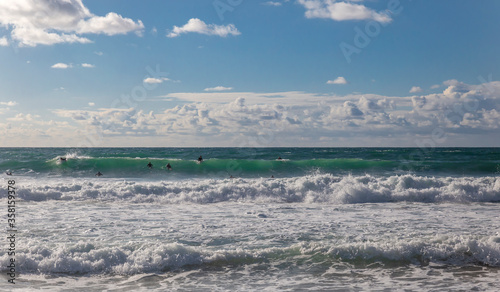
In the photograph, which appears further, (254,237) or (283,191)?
(283,191)

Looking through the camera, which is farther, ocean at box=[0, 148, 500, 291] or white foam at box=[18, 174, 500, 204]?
white foam at box=[18, 174, 500, 204]

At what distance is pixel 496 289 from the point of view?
7027mm

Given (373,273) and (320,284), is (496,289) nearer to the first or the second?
(373,273)

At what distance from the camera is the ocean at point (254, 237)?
7.66m

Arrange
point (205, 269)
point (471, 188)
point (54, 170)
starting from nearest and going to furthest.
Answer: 1. point (205, 269)
2. point (471, 188)
3. point (54, 170)

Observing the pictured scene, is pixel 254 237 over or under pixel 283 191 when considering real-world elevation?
under

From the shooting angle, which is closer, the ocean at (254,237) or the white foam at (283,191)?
the ocean at (254,237)

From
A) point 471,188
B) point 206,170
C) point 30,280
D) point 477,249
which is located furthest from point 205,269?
point 206,170

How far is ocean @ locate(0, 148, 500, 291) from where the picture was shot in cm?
766

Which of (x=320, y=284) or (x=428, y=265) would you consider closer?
(x=320, y=284)

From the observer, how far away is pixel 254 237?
1040cm

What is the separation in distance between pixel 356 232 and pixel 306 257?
2804 mm

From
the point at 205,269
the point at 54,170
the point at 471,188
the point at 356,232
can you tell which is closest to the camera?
the point at 205,269

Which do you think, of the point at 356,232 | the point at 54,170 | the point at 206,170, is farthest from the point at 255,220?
the point at 54,170
